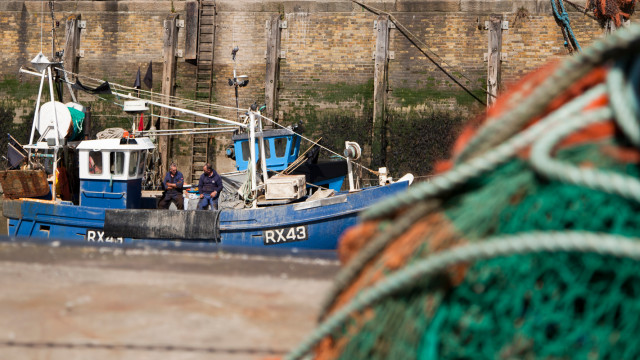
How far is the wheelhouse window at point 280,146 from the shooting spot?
12391 millimetres

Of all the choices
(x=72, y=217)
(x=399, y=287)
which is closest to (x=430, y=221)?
(x=399, y=287)

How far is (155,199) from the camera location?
1212 centimetres

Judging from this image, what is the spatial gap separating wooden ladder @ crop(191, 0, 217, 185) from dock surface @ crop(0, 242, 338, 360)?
15637mm

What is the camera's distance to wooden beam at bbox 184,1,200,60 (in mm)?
19125

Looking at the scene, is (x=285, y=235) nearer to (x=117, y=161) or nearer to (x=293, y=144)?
(x=293, y=144)

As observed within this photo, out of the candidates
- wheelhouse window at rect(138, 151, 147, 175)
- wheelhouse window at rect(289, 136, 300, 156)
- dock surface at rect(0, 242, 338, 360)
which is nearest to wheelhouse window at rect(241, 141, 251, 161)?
wheelhouse window at rect(289, 136, 300, 156)

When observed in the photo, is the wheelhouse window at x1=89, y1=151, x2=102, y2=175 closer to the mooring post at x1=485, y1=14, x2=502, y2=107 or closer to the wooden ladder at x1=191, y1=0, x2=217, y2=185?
the wooden ladder at x1=191, y1=0, x2=217, y2=185

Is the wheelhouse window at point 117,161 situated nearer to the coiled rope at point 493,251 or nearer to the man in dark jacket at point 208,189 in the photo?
the man in dark jacket at point 208,189

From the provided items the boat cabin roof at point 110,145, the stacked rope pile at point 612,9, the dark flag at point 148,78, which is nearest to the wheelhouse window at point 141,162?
the boat cabin roof at point 110,145

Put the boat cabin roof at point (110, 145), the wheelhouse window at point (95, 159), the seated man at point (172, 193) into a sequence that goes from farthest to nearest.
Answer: the seated man at point (172, 193) → the wheelhouse window at point (95, 159) → the boat cabin roof at point (110, 145)

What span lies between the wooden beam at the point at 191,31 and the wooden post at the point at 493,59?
924cm

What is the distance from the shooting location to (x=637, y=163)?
1390mm

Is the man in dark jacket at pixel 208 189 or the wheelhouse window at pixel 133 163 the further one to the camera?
the man in dark jacket at pixel 208 189

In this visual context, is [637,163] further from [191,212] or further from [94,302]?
[191,212]
